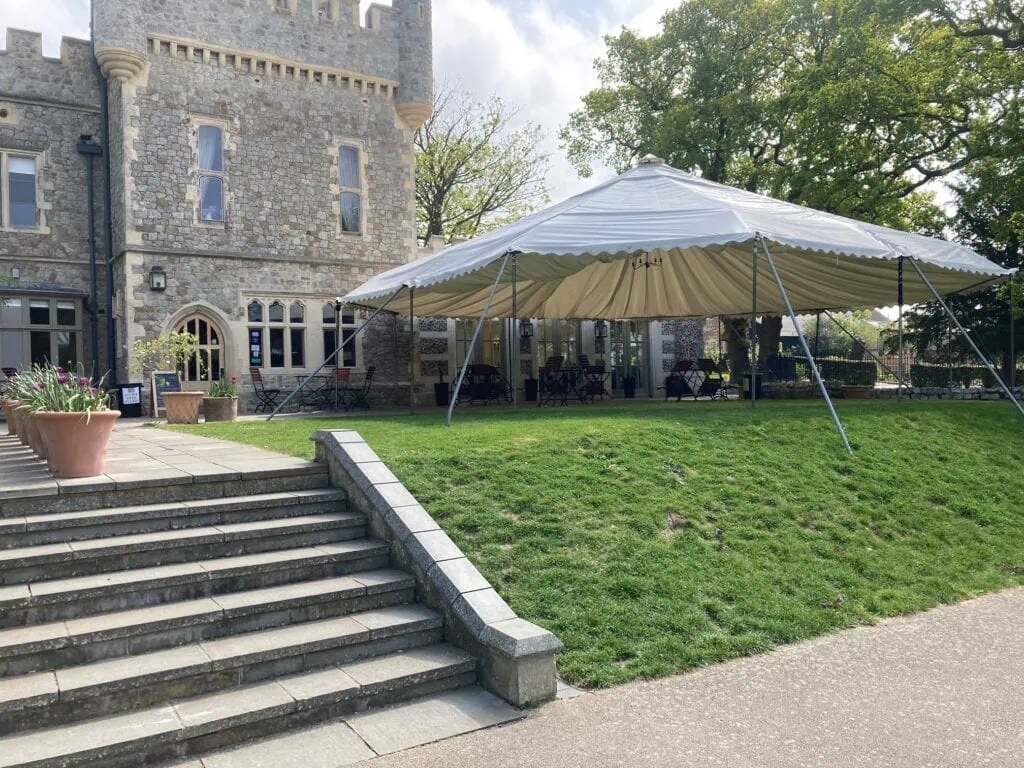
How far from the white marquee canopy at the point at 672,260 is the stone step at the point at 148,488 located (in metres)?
4.45

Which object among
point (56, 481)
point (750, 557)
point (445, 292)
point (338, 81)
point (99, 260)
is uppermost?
point (338, 81)

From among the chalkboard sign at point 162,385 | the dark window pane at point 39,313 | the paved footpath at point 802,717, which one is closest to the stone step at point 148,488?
the paved footpath at point 802,717

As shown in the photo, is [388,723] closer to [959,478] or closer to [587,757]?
[587,757]

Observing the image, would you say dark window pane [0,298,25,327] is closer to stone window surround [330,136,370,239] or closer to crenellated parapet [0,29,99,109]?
crenellated parapet [0,29,99,109]

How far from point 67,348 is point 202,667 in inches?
538

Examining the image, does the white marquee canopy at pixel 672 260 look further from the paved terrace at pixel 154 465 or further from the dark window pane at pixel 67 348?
the dark window pane at pixel 67 348

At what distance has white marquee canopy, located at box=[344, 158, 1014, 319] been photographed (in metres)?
Answer: 9.15

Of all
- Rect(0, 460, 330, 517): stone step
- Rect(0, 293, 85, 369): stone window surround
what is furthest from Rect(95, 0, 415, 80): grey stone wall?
Rect(0, 460, 330, 517): stone step

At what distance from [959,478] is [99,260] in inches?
588

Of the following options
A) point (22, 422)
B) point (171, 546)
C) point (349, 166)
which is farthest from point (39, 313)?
point (171, 546)

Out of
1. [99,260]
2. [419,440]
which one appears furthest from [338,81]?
[419,440]

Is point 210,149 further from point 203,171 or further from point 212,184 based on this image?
point 212,184

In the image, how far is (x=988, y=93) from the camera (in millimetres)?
14055

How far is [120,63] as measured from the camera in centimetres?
1382
